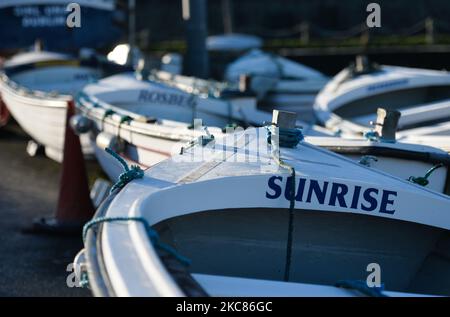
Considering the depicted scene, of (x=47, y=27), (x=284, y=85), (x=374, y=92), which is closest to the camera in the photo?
(x=374, y=92)

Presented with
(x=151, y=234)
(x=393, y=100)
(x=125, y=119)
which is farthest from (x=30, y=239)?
(x=393, y=100)

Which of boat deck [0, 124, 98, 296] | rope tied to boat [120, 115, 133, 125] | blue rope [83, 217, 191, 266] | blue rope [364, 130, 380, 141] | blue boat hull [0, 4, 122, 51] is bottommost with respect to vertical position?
boat deck [0, 124, 98, 296]

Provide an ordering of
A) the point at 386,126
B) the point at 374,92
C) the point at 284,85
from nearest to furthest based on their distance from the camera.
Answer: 1. the point at 386,126
2. the point at 374,92
3. the point at 284,85

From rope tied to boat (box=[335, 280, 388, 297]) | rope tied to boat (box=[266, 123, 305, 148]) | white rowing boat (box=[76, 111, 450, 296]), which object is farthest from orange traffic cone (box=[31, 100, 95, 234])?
rope tied to boat (box=[335, 280, 388, 297])

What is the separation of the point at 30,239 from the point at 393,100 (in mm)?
5480

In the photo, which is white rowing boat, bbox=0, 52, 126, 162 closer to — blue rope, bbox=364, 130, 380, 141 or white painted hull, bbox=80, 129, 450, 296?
blue rope, bbox=364, 130, 380, 141

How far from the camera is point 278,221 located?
4316mm

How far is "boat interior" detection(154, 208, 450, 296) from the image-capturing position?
424 cm

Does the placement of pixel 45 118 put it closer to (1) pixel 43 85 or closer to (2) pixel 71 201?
(2) pixel 71 201

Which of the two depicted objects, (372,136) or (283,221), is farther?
(372,136)

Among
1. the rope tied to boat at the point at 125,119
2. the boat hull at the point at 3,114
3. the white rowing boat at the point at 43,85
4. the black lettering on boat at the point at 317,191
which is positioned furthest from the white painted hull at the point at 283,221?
the boat hull at the point at 3,114

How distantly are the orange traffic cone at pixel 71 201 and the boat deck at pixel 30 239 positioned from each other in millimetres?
134

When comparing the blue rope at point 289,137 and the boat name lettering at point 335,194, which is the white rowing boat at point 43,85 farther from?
the boat name lettering at point 335,194
